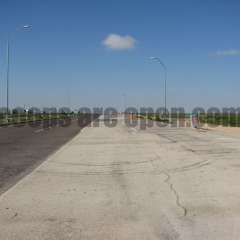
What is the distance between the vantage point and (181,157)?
1822 cm

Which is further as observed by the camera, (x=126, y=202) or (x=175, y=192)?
(x=175, y=192)

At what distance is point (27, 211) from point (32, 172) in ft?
18.8

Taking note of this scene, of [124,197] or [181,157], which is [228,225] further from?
[181,157]

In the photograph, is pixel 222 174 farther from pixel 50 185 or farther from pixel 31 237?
pixel 31 237

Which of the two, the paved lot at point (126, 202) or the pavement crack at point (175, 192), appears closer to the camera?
the paved lot at point (126, 202)

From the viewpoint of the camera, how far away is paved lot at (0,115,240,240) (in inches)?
297

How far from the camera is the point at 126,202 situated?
9.72 m

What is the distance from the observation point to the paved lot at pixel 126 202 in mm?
7547

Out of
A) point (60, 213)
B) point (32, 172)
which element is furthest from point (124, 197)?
point (32, 172)

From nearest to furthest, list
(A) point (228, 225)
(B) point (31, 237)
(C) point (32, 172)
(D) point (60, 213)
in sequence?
(B) point (31, 237)
(A) point (228, 225)
(D) point (60, 213)
(C) point (32, 172)

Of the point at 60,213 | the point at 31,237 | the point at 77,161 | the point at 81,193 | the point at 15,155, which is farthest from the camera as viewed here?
the point at 15,155

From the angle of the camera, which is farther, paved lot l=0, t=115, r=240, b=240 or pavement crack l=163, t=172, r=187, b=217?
pavement crack l=163, t=172, r=187, b=217

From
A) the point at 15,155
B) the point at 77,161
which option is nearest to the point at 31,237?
the point at 77,161

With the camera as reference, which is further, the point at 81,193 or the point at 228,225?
the point at 81,193
